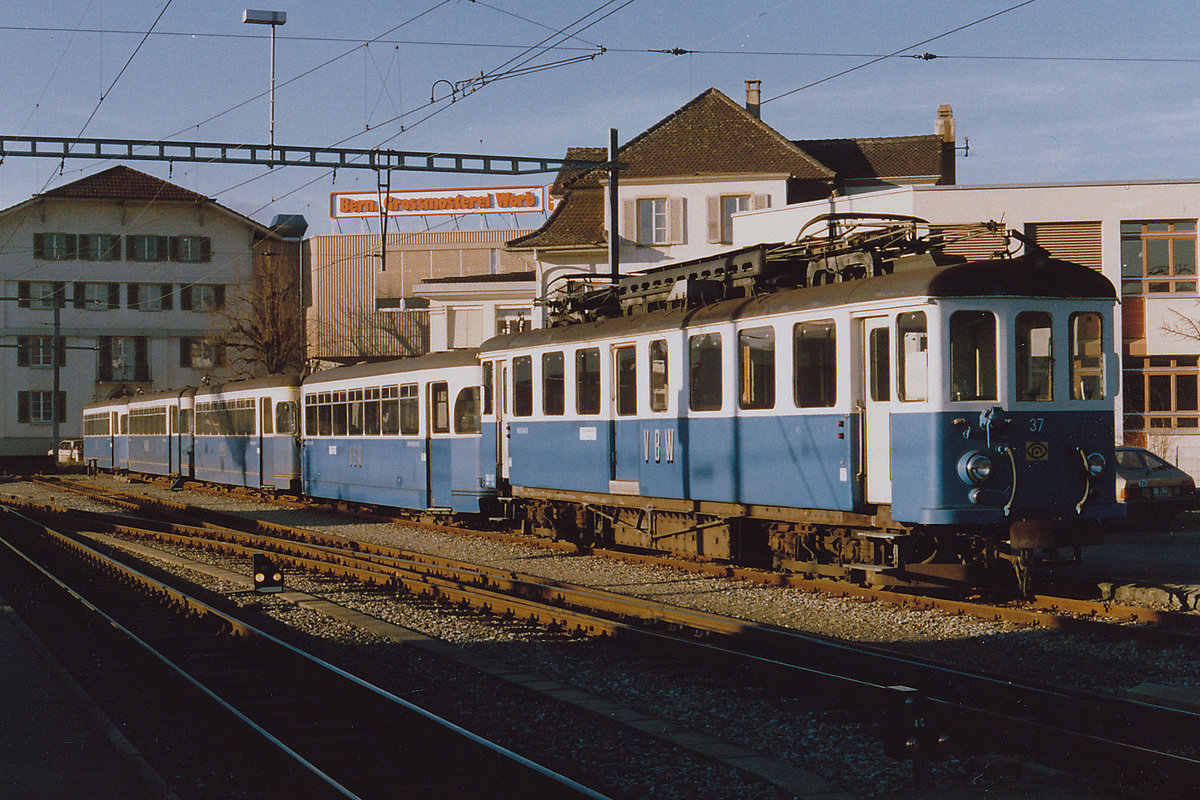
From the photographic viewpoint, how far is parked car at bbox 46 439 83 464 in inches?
2328

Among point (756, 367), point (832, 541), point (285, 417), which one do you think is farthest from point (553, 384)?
point (285, 417)

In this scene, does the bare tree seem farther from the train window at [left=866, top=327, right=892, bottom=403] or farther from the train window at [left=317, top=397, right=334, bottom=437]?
the train window at [left=866, top=327, right=892, bottom=403]

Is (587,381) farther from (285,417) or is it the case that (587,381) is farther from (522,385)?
(285,417)

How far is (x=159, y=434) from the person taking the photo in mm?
43844

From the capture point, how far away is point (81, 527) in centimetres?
2538

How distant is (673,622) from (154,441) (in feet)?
121

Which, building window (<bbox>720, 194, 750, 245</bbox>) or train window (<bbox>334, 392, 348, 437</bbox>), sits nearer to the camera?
train window (<bbox>334, 392, 348, 437</bbox>)

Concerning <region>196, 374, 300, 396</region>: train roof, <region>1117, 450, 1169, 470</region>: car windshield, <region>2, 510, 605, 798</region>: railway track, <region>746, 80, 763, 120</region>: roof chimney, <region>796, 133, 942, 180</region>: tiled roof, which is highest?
<region>746, 80, 763, 120</region>: roof chimney

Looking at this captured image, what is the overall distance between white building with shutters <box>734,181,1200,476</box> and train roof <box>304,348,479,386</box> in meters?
11.4

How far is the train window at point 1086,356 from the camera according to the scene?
1189cm

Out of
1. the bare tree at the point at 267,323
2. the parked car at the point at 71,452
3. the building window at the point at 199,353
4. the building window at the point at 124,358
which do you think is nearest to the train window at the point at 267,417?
the bare tree at the point at 267,323

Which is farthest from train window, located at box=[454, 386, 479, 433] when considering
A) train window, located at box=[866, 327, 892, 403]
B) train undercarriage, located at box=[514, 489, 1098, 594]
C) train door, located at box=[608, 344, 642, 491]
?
train window, located at box=[866, 327, 892, 403]

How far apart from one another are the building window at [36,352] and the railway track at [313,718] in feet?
181

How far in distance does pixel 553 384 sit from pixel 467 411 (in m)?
3.90
